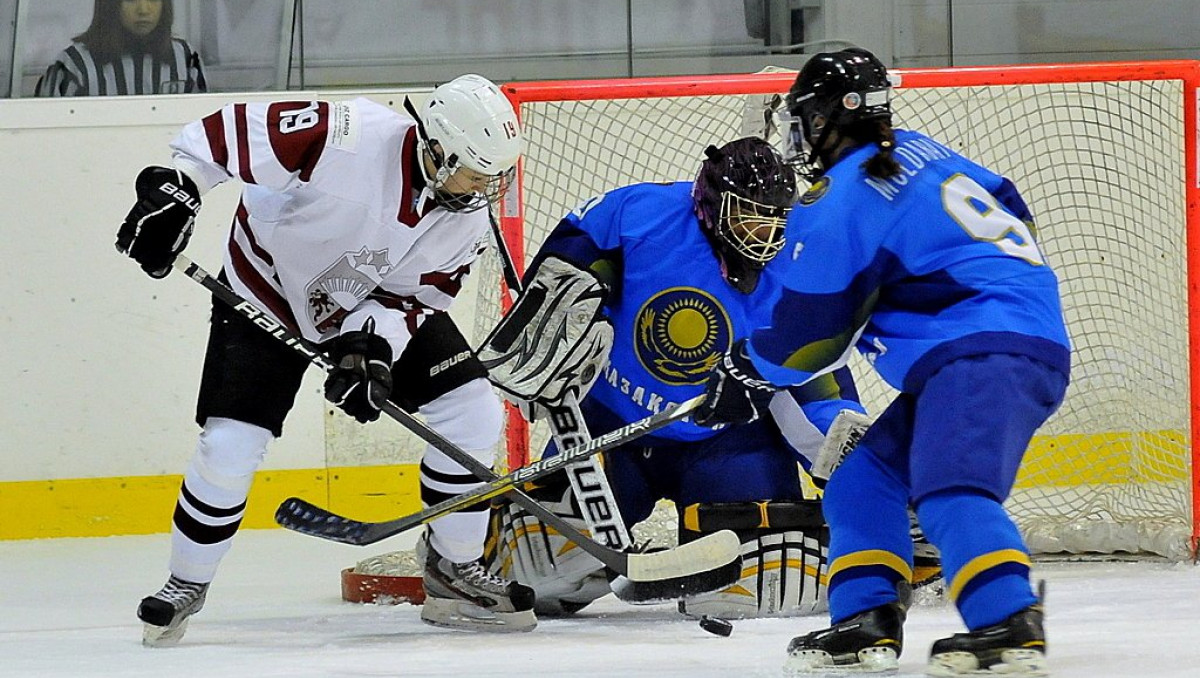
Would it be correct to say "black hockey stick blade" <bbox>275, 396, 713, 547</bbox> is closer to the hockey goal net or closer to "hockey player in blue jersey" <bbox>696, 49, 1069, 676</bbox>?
"hockey player in blue jersey" <bbox>696, 49, 1069, 676</bbox>

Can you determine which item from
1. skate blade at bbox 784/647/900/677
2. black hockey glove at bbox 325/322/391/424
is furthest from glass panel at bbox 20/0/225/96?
skate blade at bbox 784/647/900/677

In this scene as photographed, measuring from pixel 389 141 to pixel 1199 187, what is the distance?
5.95 ft

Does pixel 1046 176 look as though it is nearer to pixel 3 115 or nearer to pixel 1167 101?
pixel 1167 101

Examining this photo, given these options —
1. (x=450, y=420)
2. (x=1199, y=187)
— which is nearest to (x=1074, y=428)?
(x=1199, y=187)

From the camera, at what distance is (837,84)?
7.09ft

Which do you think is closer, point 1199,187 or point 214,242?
point 1199,187

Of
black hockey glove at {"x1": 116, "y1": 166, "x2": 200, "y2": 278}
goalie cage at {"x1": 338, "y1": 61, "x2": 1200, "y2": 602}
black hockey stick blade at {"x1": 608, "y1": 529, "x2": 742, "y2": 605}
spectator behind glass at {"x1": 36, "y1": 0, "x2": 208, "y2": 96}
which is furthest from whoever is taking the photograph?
spectator behind glass at {"x1": 36, "y1": 0, "x2": 208, "y2": 96}

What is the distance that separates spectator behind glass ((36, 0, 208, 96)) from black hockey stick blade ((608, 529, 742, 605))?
Result: 90.6 inches

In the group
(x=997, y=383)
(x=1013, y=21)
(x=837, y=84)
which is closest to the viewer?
(x=997, y=383)

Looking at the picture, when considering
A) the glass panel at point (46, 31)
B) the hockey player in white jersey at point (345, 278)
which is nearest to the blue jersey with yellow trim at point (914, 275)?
the hockey player in white jersey at point (345, 278)

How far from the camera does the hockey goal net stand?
4008 millimetres

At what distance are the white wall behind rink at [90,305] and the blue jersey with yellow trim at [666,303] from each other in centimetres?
154

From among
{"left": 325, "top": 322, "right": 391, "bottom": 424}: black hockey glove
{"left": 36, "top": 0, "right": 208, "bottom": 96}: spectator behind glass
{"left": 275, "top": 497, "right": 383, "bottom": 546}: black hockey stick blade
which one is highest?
{"left": 36, "top": 0, "right": 208, "bottom": 96}: spectator behind glass

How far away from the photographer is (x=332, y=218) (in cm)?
274
